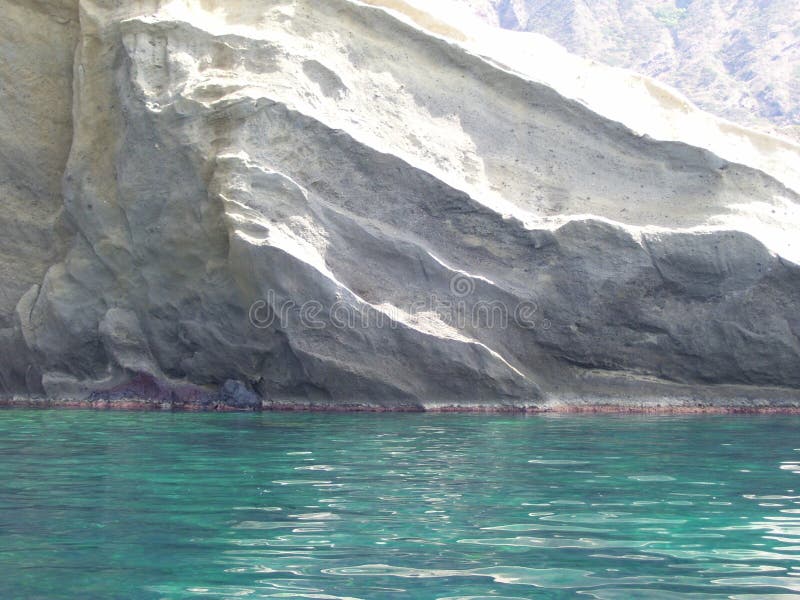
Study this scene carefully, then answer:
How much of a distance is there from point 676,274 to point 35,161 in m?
8.35

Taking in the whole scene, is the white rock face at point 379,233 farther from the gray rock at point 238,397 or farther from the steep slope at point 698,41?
the steep slope at point 698,41

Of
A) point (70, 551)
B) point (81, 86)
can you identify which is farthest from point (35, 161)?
point (70, 551)

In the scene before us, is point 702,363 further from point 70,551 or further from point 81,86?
point 70,551

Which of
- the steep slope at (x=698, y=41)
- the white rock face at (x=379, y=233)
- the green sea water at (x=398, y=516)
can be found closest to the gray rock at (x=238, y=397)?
the white rock face at (x=379, y=233)

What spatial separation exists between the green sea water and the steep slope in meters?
74.6

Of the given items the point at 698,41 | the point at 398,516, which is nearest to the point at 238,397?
the point at 398,516

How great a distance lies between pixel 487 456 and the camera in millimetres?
6941

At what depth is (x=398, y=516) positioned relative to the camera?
15.3 feet

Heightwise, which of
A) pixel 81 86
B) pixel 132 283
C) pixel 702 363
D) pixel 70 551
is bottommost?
pixel 70 551

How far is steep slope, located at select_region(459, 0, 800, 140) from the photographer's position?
80.6 metres

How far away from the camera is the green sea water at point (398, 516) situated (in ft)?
11.7

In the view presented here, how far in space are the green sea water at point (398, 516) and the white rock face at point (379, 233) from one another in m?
3.31

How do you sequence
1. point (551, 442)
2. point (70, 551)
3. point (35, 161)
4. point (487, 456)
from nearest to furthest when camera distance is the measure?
1. point (70, 551)
2. point (487, 456)
3. point (551, 442)
4. point (35, 161)

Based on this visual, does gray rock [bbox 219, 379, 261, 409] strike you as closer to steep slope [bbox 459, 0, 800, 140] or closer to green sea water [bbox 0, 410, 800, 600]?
green sea water [bbox 0, 410, 800, 600]
